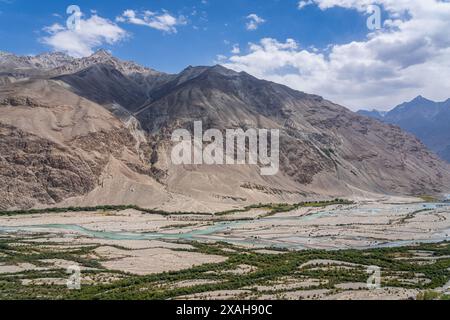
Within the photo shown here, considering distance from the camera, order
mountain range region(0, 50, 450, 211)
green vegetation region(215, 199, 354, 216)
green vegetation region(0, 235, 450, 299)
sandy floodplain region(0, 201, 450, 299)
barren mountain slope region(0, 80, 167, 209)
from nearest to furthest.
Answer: green vegetation region(0, 235, 450, 299)
sandy floodplain region(0, 201, 450, 299)
green vegetation region(215, 199, 354, 216)
barren mountain slope region(0, 80, 167, 209)
mountain range region(0, 50, 450, 211)

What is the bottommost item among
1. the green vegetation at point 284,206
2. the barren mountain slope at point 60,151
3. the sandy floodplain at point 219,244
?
the sandy floodplain at point 219,244

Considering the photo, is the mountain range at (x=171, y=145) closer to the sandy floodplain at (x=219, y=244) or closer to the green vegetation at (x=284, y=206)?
the green vegetation at (x=284, y=206)

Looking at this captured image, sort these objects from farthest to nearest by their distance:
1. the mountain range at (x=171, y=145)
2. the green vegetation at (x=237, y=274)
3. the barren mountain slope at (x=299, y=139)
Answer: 1. the barren mountain slope at (x=299, y=139)
2. the mountain range at (x=171, y=145)
3. the green vegetation at (x=237, y=274)

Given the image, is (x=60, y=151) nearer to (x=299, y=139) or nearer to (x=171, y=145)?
(x=171, y=145)

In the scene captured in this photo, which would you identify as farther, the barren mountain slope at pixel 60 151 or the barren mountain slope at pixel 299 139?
the barren mountain slope at pixel 299 139

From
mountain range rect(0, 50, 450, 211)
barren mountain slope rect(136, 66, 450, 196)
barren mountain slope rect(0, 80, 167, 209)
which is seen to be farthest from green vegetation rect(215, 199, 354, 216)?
barren mountain slope rect(0, 80, 167, 209)

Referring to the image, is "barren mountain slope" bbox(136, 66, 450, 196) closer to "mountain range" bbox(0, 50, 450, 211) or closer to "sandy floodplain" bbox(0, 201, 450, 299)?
"mountain range" bbox(0, 50, 450, 211)

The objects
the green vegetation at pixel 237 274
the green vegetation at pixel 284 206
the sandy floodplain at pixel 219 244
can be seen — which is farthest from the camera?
the green vegetation at pixel 284 206

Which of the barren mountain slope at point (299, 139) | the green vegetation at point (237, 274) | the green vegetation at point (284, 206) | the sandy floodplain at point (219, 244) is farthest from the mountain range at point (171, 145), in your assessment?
the green vegetation at point (237, 274)
